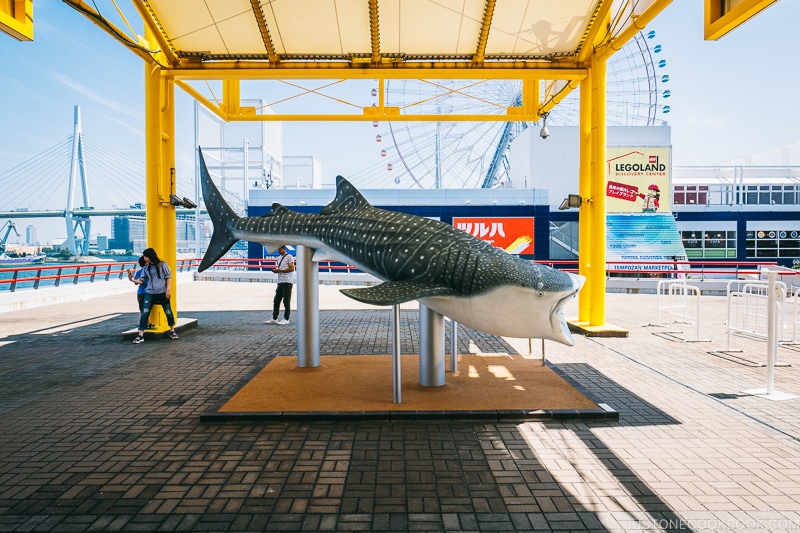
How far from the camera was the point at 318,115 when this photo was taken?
12.3 m

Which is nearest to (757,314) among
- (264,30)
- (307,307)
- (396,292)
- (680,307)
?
(680,307)

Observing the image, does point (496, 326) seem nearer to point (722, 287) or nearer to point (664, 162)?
point (722, 287)

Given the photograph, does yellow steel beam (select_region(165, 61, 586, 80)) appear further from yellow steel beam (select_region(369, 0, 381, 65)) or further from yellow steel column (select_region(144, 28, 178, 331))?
yellow steel column (select_region(144, 28, 178, 331))

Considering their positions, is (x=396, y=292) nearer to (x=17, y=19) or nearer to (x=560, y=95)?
(x=17, y=19)

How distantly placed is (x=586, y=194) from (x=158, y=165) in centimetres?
837

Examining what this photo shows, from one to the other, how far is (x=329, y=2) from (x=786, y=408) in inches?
346

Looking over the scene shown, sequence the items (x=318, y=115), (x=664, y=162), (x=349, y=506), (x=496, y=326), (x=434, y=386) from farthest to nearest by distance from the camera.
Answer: (x=664, y=162) < (x=318, y=115) < (x=434, y=386) < (x=496, y=326) < (x=349, y=506)

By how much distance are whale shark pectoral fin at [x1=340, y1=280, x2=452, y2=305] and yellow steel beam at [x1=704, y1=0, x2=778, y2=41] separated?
444 centimetres

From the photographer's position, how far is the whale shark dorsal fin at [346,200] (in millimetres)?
6176

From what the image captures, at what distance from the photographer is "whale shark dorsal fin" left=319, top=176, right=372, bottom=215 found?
243 inches

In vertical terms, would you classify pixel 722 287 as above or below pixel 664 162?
below

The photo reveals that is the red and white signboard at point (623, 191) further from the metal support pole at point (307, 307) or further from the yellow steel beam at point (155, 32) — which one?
the metal support pole at point (307, 307)

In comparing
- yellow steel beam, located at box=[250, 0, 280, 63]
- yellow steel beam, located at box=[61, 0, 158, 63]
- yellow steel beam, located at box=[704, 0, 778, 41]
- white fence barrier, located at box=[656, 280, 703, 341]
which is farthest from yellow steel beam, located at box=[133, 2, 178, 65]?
white fence barrier, located at box=[656, 280, 703, 341]

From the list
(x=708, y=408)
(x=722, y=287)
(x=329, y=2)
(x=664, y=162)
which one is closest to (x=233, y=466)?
(x=708, y=408)
